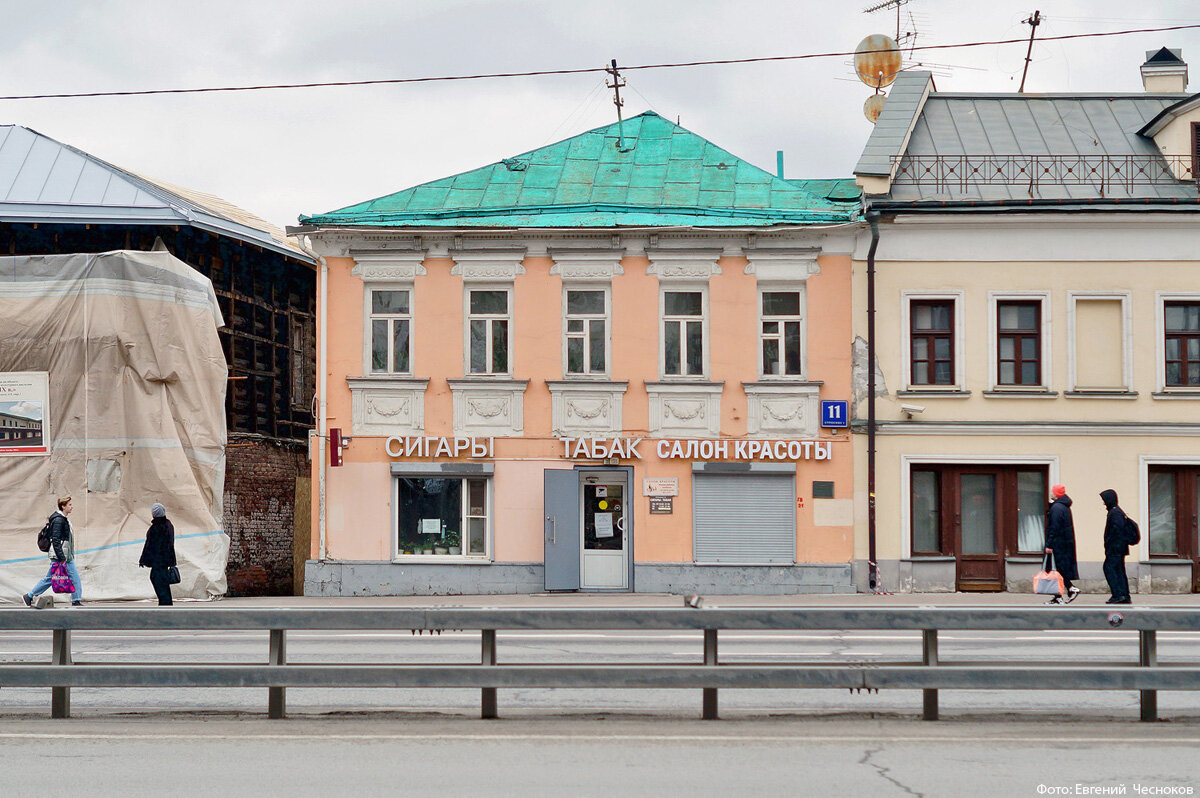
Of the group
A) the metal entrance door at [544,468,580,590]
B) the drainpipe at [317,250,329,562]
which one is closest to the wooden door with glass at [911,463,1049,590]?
the metal entrance door at [544,468,580,590]

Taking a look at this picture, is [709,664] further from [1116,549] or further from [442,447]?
[442,447]

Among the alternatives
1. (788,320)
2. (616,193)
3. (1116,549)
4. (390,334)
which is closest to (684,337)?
(788,320)

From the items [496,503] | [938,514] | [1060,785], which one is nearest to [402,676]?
[1060,785]

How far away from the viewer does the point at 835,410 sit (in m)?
23.4

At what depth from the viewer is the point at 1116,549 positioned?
18.9 meters

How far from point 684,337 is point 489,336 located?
140 inches

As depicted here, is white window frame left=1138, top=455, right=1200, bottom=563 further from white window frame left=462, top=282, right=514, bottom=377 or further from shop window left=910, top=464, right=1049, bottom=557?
white window frame left=462, top=282, right=514, bottom=377

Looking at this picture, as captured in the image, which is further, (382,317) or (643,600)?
(382,317)

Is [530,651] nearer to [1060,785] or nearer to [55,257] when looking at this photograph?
[1060,785]

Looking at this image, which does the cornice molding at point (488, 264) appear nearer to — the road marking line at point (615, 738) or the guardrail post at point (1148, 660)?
the road marking line at point (615, 738)

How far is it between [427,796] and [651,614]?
2.29 meters

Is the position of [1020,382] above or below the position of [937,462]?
above

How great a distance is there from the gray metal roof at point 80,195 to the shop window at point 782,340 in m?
8.86

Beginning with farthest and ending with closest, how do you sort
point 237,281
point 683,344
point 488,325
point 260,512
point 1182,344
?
point 260,512 < point 237,281 < point 488,325 < point 683,344 < point 1182,344
